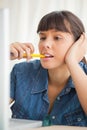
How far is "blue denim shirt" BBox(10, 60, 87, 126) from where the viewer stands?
2.87 ft

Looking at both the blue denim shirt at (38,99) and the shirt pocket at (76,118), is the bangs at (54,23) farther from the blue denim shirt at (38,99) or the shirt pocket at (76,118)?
the shirt pocket at (76,118)

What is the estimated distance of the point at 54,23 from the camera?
941mm

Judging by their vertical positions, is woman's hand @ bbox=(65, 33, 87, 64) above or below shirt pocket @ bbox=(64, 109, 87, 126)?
above

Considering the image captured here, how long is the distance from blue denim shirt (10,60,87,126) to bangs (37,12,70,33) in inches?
7.0

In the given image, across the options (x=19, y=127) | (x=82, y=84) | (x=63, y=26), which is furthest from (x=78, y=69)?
(x=19, y=127)

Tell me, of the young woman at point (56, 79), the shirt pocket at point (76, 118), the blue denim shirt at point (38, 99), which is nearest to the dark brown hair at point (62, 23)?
the young woman at point (56, 79)

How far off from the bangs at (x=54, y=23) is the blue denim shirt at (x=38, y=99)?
18 cm

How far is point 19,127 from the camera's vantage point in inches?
21.7

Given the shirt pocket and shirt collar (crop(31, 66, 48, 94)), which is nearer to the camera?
the shirt pocket

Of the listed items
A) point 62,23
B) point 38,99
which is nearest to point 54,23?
point 62,23

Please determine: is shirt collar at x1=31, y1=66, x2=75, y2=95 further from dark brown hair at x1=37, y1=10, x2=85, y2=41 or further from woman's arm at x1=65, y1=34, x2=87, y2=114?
dark brown hair at x1=37, y1=10, x2=85, y2=41

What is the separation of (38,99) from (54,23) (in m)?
0.29

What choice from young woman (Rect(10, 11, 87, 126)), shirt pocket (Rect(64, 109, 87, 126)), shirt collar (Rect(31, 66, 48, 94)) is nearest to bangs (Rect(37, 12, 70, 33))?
young woman (Rect(10, 11, 87, 126))

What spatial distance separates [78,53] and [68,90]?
0.15 meters
